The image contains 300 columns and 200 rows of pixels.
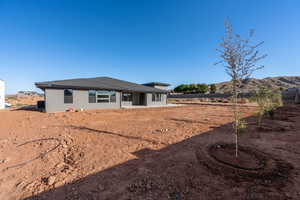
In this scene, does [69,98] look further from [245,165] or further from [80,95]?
[245,165]

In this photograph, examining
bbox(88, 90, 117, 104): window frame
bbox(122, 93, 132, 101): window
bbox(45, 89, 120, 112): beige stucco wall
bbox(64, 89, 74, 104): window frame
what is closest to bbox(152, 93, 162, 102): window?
bbox(122, 93, 132, 101): window

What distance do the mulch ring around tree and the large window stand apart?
12713 millimetres

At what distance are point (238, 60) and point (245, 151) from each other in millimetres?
2698

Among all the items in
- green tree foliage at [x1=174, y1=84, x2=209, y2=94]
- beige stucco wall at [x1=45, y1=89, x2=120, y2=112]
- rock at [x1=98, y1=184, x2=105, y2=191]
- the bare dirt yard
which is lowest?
rock at [x1=98, y1=184, x2=105, y2=191]

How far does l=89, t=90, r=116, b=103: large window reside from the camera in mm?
13470

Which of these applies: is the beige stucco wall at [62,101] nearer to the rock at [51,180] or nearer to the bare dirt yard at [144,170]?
the bare dirt yard at [144,170]

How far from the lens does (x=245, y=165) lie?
114 inches

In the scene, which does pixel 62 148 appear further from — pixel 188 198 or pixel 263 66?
pixel 263 66

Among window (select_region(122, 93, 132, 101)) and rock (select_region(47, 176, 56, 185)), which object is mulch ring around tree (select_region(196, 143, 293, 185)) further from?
window (select_region(122, 93, 132, 101))

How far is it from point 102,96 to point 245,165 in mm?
13911

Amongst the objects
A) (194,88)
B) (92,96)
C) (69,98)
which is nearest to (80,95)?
(69,98)

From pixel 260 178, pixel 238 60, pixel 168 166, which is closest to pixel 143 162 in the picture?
pixel 168 166

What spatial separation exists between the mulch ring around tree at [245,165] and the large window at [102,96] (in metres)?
12.7

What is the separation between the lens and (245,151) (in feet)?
11.9
